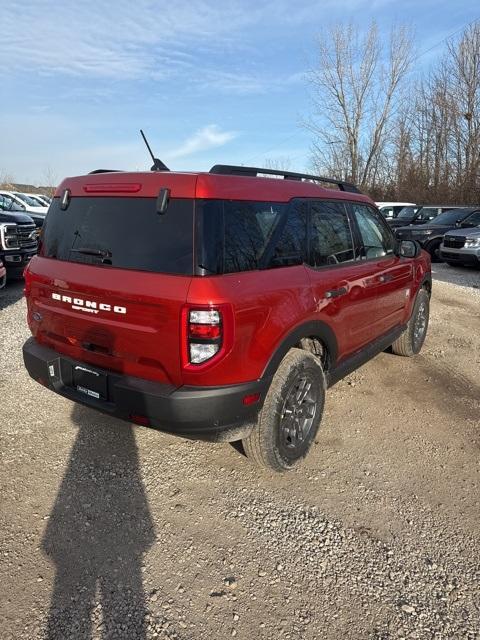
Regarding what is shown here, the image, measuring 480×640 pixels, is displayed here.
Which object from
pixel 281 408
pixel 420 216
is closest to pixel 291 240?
pixel 281 408

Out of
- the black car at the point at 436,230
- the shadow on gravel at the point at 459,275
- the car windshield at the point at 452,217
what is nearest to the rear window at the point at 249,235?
the shadow on gravel at the point at 459,275

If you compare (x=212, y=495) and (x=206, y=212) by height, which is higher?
(x=206, y=212)

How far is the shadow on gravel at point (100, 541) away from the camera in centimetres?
201

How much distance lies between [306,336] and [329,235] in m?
0.89

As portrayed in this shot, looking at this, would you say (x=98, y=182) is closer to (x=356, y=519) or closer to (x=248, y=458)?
(x=248, y=458)

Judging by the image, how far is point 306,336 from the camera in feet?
10.00

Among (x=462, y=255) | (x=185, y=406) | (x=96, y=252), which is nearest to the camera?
(x=185, y=406)

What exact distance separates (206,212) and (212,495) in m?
1.73

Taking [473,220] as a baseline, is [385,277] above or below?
below

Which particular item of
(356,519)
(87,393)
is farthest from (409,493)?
(87,393)

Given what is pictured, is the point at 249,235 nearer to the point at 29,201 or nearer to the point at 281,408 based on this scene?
the point at 281,408

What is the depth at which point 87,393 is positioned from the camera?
113 inches

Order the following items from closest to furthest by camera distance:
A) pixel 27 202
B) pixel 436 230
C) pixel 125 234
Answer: pixel 125 234 → pixel 436 230 → pixel 27 202

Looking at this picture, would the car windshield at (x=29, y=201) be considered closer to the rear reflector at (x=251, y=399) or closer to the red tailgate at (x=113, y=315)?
the red tailgate at (x=113, y=315)
